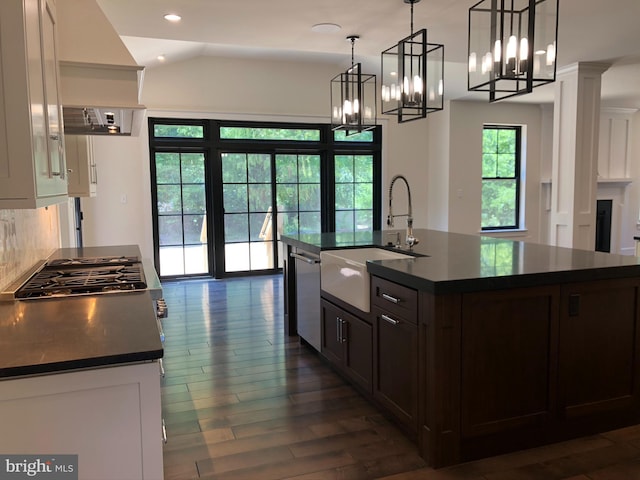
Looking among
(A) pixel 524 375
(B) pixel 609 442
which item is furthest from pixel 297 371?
(B) pixel 609 442

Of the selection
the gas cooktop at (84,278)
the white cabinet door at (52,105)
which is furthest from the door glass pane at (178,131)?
the white cabinet door at (52,105)

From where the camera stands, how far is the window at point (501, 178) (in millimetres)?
8047

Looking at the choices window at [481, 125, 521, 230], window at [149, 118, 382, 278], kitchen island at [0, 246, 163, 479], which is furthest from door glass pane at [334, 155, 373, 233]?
kitchen island at [0, 246, 163, 479]

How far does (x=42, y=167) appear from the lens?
1580 millimetres

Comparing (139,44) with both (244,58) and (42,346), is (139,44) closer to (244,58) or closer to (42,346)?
(244,58)

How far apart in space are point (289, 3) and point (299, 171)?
4093mm

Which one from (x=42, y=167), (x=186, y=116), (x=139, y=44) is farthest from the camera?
(x=186, y=116)

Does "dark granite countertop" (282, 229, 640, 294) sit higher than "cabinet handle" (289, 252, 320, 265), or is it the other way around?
"dark granite countertop" (282, 229, 640, 294)

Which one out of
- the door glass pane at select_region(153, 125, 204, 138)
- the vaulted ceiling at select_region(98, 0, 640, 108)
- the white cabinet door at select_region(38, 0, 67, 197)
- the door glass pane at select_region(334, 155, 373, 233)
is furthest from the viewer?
the door glass pane at select_region(334, 155, 373, 233)

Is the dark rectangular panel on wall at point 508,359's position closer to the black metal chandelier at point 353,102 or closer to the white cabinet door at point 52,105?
the white cabinet door at point 52,105

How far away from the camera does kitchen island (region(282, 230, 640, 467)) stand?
2209 mm

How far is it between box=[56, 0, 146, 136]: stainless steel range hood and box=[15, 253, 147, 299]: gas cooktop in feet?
2.66

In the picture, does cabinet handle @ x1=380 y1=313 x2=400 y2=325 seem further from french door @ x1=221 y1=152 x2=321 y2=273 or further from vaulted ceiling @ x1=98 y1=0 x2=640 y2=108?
french door @ x1=221 y1=152 x2=321 y2=273

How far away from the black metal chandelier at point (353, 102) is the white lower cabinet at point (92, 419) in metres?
3.24
